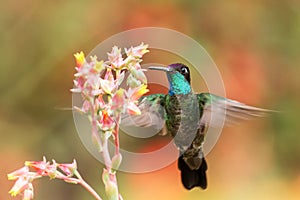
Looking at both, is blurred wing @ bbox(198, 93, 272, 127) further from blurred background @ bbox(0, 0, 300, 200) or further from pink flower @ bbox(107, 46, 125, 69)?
blurred background @ bbox(0, 0, 300, 200)

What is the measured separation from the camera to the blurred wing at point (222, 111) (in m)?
1.81

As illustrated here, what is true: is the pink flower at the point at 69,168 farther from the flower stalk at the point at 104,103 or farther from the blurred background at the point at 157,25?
the blurred background at the point at 157,25

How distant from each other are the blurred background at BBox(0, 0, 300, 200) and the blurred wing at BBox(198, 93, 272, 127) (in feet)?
7.04

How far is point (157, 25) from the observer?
168 inches

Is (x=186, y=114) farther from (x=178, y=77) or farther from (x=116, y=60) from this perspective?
(x=116, y=60)

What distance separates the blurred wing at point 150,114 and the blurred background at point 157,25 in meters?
2.11

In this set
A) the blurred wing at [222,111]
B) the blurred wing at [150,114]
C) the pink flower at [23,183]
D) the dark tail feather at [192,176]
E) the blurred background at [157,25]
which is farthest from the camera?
the blurred background at [157,25]

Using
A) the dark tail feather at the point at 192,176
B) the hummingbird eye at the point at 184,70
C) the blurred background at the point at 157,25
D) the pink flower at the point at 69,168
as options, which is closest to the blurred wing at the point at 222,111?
the hummingbird eye at the point at 184,70

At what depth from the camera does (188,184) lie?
7.13 ft

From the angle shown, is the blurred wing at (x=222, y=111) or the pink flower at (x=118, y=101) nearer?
the pink flower at (x=118, y=101)

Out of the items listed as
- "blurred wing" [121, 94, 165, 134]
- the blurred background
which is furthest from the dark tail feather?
the blurred background

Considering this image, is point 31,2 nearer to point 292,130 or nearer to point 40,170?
point 292,130

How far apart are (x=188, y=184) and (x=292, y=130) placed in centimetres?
217

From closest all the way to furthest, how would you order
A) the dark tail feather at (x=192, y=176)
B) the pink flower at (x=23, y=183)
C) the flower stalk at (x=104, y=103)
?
1. the flower stalk at (x=104, y=103)
2. the pink flower at (x=23, y=183)
3. the dark tail feather at (x=192, y=176)
